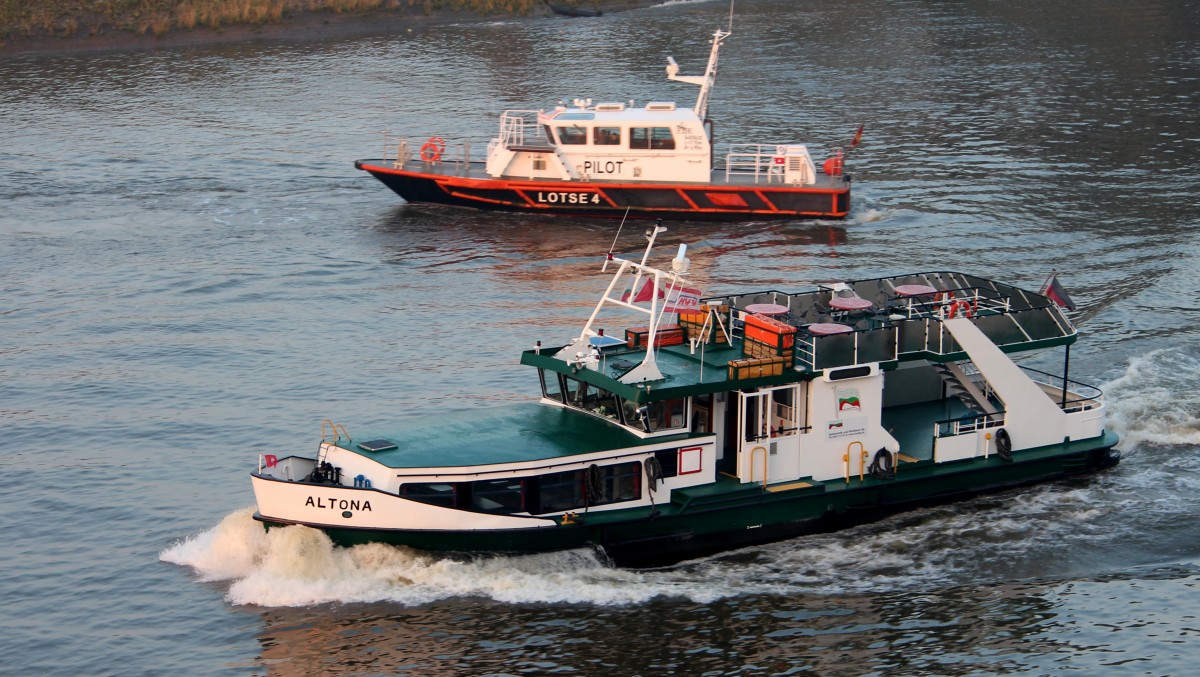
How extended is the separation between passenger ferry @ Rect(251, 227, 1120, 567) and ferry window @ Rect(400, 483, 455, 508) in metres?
0.03

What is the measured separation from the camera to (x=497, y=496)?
27.1 metres

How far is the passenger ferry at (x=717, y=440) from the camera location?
26906mm

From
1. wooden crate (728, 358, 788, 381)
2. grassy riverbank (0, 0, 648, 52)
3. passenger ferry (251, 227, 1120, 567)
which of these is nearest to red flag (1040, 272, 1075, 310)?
passenger ferry (251, 227, 1120, 567)

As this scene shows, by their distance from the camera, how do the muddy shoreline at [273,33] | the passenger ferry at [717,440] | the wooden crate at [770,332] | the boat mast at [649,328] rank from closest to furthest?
the passenger ferry at [717,440], the boat mast at [649,328], the wooden crate at [770,332], the muddy shoreline at [273,33]

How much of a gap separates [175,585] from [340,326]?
661 inches

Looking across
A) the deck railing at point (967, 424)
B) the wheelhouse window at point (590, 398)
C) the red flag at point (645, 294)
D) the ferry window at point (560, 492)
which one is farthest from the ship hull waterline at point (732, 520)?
the red flag at point (645, 294)

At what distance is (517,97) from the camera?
76.9 metres

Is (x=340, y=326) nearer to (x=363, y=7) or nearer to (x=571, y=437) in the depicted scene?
(x=571, y=437)

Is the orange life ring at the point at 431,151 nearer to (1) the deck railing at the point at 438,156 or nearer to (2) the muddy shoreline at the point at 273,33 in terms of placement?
(1) the deck railing at the point at 438,156

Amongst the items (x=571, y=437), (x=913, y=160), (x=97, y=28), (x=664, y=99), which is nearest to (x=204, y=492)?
(x=571, y=437)

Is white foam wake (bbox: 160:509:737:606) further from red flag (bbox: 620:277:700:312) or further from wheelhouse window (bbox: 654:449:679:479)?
red flag (bbox: 620:277:700:312)

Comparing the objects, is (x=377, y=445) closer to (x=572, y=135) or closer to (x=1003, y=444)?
(x=1003, y=444)

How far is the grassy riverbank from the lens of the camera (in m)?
92.1

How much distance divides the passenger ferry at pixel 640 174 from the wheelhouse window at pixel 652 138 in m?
0.04
